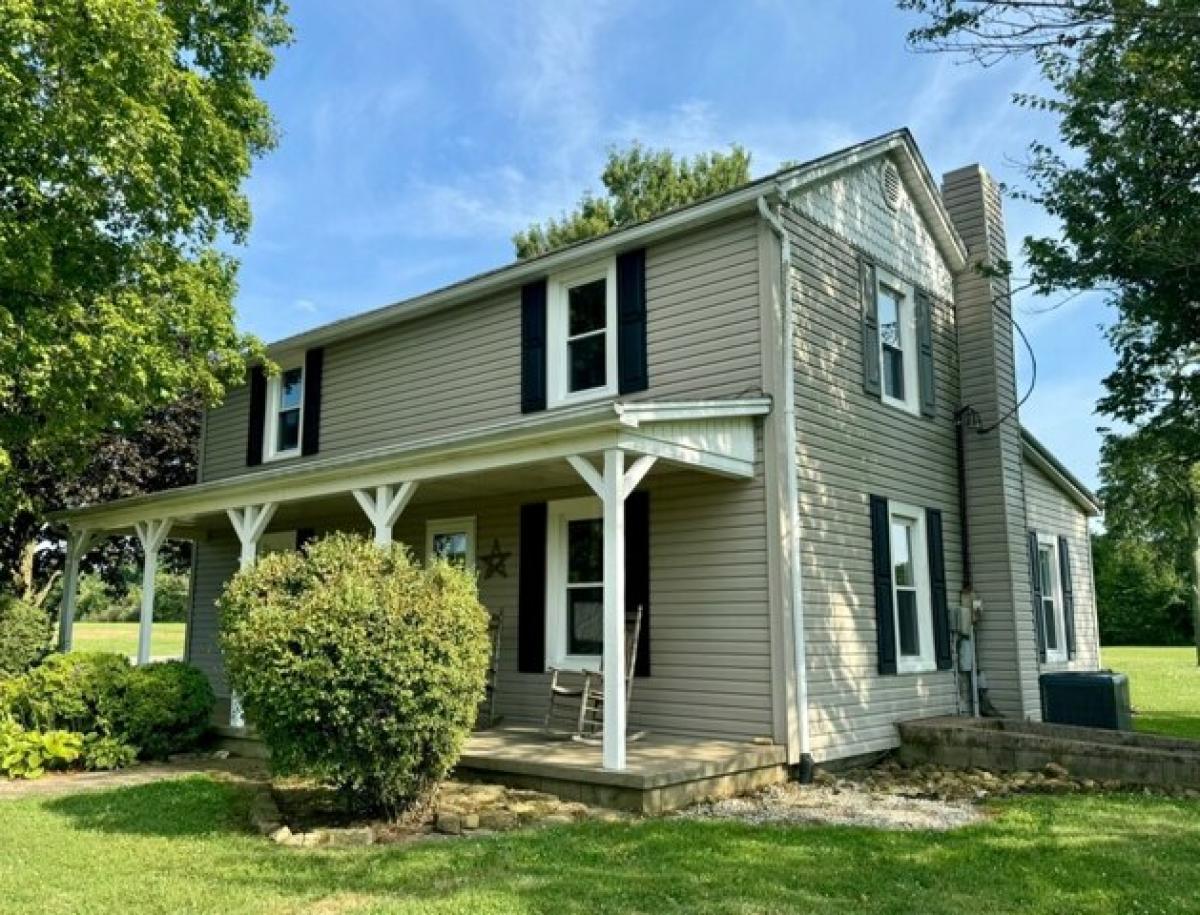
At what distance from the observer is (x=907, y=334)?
34.1ft

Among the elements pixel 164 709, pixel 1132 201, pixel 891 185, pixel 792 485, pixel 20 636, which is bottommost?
pixel 164 709

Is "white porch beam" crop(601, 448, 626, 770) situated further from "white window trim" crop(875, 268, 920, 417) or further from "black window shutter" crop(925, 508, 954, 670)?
"black window shutter" crop(925, 508, 954, 670)

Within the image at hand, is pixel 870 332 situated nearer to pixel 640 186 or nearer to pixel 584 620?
pixel 584 620

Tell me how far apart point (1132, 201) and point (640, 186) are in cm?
1818

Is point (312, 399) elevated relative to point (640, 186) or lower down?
lower down

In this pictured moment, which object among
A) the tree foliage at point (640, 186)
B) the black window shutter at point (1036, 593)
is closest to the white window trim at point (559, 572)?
the black window shutter at point (1036, 593)

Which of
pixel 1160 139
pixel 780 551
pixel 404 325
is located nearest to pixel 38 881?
pixel 780 551

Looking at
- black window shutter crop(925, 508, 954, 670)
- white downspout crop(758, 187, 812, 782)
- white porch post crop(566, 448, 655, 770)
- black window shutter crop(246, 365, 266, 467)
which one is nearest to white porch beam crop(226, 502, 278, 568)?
black window shutter crop(246, 365, 266, 467)

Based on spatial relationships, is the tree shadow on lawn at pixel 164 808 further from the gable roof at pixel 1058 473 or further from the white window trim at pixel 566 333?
the gable roof at pixel 1058 473

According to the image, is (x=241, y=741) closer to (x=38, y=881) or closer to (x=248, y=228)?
(x=38, y=881)

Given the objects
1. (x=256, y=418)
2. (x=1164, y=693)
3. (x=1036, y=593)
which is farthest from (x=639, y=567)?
(x=1164, y=693)

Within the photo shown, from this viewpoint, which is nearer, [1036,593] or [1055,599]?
[1036,593]

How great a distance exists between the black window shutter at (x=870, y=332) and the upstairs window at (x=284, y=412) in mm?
7640

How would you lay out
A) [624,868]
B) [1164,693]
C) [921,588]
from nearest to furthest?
[624,868] → [921,588] → [1164,693]
